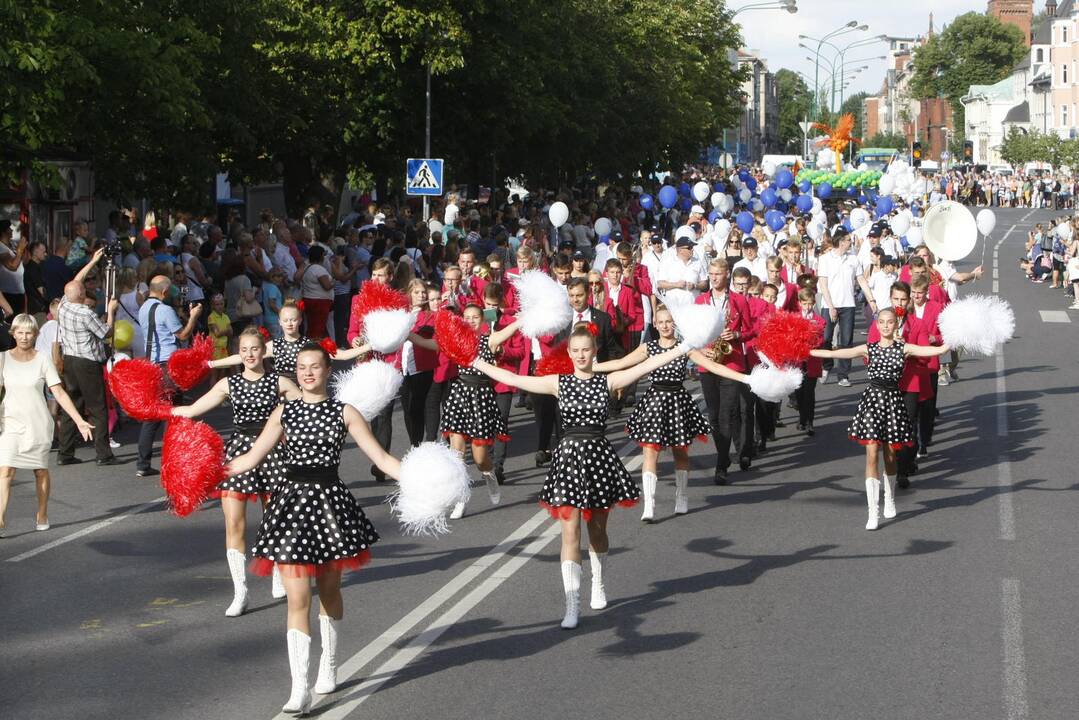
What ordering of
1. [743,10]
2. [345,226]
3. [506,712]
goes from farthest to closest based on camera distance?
1. [743,10]
2. [345,226]
3. [506,712]

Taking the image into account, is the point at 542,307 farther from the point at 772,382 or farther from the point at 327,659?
the point at 327,659

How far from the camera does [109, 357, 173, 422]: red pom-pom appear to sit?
30.2ft

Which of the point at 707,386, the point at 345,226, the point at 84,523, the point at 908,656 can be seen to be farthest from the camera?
the point at 345,226

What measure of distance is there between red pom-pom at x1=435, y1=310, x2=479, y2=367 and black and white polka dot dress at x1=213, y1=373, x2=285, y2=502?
5.90 ft

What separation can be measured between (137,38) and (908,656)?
13815 millimetres

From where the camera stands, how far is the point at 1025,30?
172000 mm

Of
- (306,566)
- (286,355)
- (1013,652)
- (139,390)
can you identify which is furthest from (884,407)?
(306,566)

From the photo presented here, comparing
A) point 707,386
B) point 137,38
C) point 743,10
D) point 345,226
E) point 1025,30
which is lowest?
point 707,386

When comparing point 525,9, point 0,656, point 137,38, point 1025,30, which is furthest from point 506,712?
point 1025,30

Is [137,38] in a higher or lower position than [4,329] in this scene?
higher

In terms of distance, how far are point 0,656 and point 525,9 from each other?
90.9ft

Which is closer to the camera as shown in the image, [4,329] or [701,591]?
[701,591]

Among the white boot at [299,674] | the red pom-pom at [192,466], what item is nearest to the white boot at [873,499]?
the red pom-pom at [192,466]

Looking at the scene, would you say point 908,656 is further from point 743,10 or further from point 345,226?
point 743,10
